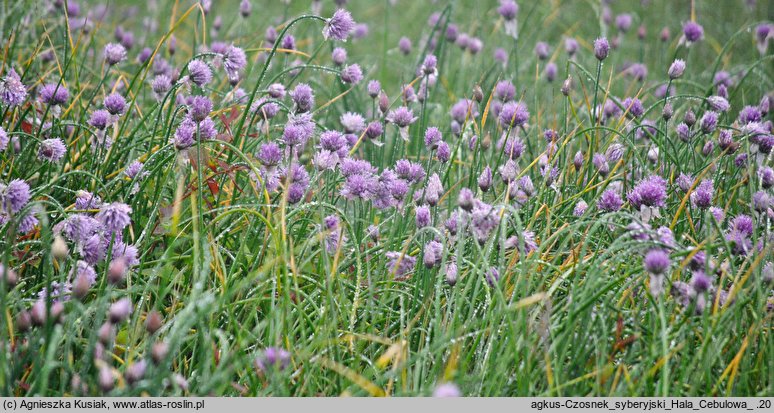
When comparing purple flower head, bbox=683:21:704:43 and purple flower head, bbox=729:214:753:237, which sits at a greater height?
purple flower head, bbox=683:21:704:43

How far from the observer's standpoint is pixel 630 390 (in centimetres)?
150

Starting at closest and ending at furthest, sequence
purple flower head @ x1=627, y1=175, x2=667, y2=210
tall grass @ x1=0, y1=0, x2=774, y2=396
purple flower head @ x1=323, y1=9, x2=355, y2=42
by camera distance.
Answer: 1. tall grass @ x1=0, y1=0, x2=774, y2=396
2. purple flower head @ x1=627, y1=175, x2=667, y2=210
3. purple flower head @ x1=323, y1=9, x2=355, y2=42

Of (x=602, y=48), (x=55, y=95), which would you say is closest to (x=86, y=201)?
(x=55, y=95)

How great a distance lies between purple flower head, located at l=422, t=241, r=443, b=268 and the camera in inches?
73.2

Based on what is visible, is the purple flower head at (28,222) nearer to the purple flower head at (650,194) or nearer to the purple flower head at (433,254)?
the purple flower head at (433,254)

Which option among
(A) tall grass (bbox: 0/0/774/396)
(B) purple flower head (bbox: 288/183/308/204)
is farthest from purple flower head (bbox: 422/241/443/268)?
(B) purple flower head (bbox: 288/183/308/204)

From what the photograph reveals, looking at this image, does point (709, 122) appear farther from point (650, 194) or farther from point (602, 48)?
point (650, 194)

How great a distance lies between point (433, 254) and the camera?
1.87m

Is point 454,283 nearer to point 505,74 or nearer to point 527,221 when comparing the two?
point 527,221

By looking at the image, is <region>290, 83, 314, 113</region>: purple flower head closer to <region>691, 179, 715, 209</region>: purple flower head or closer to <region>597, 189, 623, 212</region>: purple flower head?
<region>597, 189, 623, 212</region>: purple flower head

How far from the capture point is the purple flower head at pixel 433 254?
186 centimetres

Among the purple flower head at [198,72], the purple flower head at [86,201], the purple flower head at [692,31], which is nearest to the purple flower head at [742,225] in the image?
the purple flower head at [692,31]

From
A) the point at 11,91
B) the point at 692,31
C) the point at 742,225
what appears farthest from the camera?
the point at 692,31
